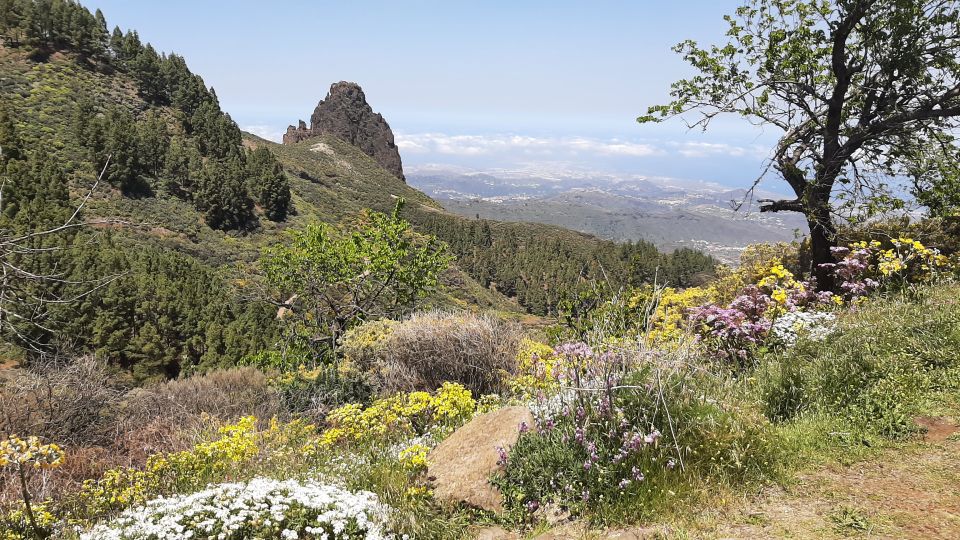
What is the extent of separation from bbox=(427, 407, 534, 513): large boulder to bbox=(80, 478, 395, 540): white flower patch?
73cm

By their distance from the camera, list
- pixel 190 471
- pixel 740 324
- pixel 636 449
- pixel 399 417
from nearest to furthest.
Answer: pixel 636 449
pixel 190 471
pixel 399 417
pixel 740 324

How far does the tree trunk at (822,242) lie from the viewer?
9570 millimetres

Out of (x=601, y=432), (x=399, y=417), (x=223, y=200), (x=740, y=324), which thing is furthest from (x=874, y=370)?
(x=223, y=200)

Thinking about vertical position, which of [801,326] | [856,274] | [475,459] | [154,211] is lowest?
[475,459]

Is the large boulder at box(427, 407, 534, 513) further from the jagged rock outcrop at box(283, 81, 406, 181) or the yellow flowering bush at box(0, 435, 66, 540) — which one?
the jagged rock outcrop at box(283, 81, 406, 181)

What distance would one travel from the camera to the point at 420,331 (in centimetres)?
1030

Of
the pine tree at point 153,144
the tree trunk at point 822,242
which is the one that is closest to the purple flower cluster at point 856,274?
the tree trunk at point 822,242

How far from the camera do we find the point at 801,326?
21.5ft

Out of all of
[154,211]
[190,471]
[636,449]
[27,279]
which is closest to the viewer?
[27,279]

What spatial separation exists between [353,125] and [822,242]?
155139 mm

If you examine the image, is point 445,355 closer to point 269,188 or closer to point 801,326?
point 801,326

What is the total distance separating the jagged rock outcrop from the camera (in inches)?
5881

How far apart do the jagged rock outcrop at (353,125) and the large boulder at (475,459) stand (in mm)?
152965

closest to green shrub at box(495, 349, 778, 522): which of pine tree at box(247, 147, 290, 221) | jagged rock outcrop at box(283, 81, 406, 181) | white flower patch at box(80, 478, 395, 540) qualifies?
white flower patch at box(80, 478, 395, 540)
